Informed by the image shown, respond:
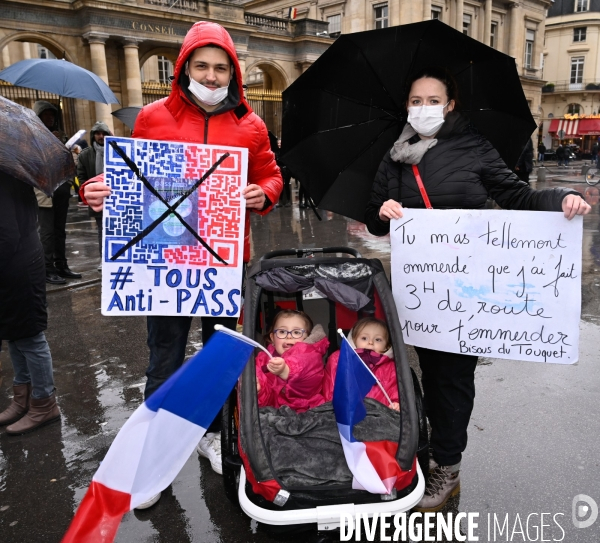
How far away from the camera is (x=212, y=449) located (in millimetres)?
3082

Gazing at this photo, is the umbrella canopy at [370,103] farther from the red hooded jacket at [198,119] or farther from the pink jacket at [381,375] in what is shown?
the pink jacket at [381,375]

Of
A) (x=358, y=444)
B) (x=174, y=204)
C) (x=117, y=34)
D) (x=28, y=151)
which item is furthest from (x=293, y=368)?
(x=117, y=34)

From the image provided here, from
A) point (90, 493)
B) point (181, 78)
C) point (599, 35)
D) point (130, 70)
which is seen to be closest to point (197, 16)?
point (130, 70)

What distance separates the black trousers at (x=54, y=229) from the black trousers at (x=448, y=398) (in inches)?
214

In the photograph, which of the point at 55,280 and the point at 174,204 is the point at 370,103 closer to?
the point at 174,204

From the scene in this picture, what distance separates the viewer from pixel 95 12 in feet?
67.8

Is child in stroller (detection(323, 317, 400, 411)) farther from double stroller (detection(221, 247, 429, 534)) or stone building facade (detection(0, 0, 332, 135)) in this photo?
stone building facade (detection(0, 0, 332, 135))

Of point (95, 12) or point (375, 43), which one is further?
point (95, 12)

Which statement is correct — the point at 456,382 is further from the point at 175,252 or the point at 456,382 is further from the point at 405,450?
the point at 175,252

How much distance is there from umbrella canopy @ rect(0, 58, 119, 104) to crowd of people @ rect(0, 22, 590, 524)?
5.30m

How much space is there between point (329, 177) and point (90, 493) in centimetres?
204

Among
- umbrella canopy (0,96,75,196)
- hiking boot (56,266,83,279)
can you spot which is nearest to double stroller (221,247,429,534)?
umbrella canopy (0,96,75,196)

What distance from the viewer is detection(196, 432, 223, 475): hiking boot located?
9.82 ft

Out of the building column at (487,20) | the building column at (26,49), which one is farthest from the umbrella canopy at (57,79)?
the building column at (487,20)
